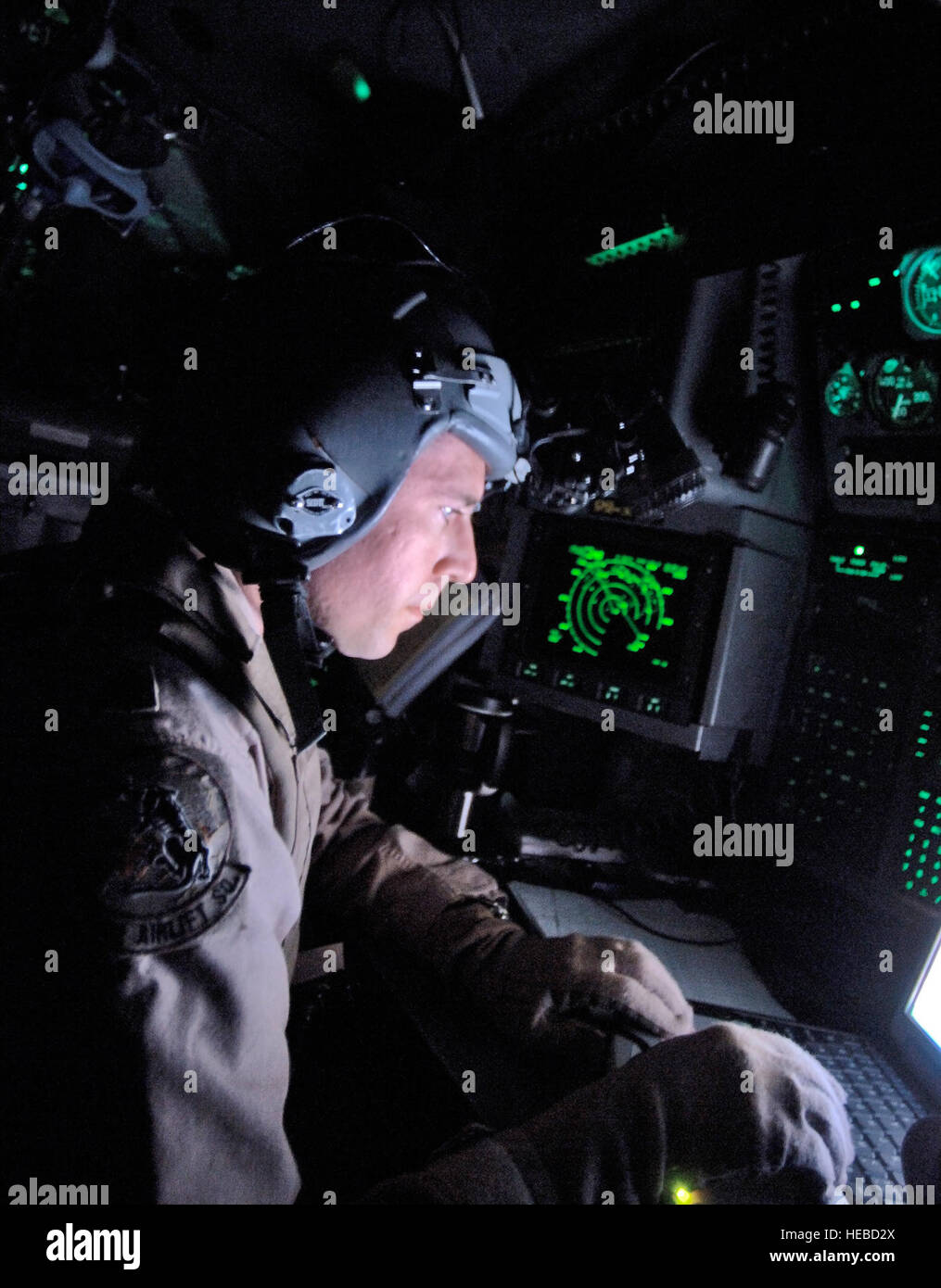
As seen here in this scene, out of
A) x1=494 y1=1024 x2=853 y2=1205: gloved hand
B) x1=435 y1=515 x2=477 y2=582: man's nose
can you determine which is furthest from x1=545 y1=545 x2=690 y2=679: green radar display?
x1=494 y1=1024 x2=853 y2=1205: gloved hand

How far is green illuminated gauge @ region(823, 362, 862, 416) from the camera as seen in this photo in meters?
1.40

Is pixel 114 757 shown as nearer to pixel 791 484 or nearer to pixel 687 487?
pixel 687 487

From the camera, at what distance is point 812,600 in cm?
155

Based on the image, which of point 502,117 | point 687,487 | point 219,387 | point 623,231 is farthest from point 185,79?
point 687,487

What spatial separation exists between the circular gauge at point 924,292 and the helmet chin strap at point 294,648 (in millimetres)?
1069

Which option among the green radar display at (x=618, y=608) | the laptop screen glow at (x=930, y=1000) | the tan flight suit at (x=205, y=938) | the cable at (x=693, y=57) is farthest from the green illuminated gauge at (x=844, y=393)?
the tan flight suit at (x=205, y=938)

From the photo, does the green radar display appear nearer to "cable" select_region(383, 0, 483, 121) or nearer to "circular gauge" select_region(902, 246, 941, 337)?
"circular gauge" select_region(902, 246, 941, 337)

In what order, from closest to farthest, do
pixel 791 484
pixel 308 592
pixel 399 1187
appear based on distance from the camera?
1. pixel 399 1187
2. pixel 308 592
3. pixel 791 484

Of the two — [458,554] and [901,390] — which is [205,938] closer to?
[458,554]

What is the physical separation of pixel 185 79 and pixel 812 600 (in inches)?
71.1

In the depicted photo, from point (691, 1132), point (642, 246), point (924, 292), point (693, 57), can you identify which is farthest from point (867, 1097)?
point (693, 57)

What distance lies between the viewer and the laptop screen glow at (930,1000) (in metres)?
1.09

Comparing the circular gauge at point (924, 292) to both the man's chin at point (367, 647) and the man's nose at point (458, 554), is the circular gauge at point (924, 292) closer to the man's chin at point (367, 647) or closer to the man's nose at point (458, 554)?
the man's nose at point (458, 554)

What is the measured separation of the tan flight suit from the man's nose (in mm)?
387
